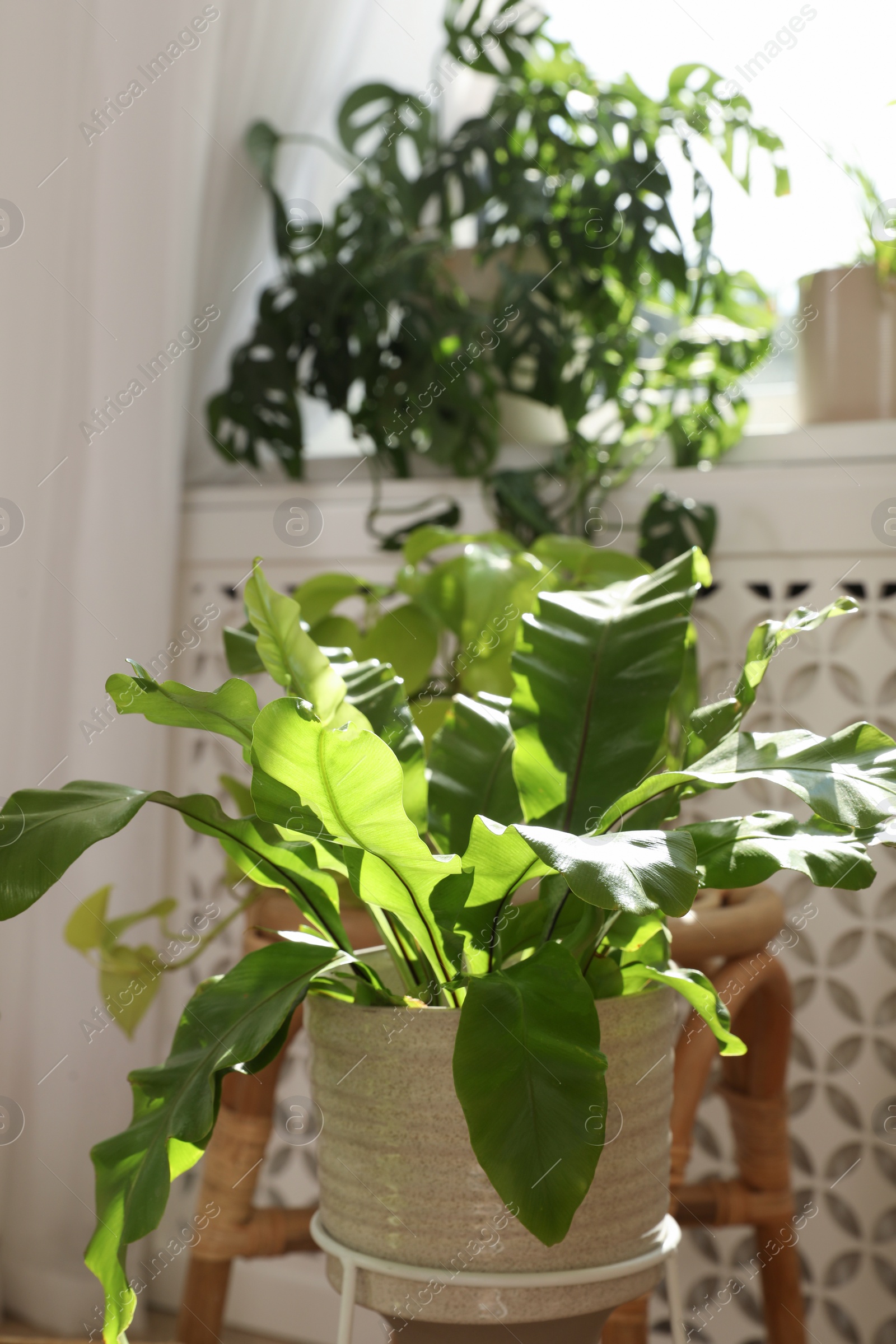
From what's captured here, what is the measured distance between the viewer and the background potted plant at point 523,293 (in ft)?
3.94

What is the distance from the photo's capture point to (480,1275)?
0.49m

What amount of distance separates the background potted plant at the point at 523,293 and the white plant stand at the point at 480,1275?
78 centimetres

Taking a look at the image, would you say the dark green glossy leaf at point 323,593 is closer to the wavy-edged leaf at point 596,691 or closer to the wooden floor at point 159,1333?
the wavy-edged leaf at point 596,691

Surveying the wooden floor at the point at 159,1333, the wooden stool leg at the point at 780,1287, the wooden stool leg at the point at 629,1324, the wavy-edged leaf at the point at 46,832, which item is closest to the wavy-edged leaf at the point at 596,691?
the wavy-edged leaf at the point at 46,832

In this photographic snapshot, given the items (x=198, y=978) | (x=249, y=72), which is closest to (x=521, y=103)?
(x=249, y=72)

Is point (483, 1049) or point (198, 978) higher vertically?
Result: point (483, 1049)

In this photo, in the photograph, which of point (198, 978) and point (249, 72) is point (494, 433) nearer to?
point (249, 72)

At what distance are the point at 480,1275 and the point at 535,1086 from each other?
109 mm

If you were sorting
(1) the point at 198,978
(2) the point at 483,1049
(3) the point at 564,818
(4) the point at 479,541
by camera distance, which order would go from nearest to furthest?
(2) the point at 483,1049, (3) the point at 564,818, (4) the point at 479,541, (1) the point at 198,978

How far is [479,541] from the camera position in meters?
1.00

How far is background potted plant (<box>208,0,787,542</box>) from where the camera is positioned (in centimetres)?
120

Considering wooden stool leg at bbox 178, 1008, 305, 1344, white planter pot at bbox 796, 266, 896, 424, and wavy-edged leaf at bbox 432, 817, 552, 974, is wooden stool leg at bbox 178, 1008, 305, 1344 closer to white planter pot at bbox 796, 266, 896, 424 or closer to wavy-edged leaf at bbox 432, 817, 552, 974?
wavy-edged leaf at bbox 432, 817, 552, 974

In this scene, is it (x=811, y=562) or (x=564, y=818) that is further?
(x=811, y=562)

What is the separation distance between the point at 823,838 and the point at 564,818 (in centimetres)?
14
